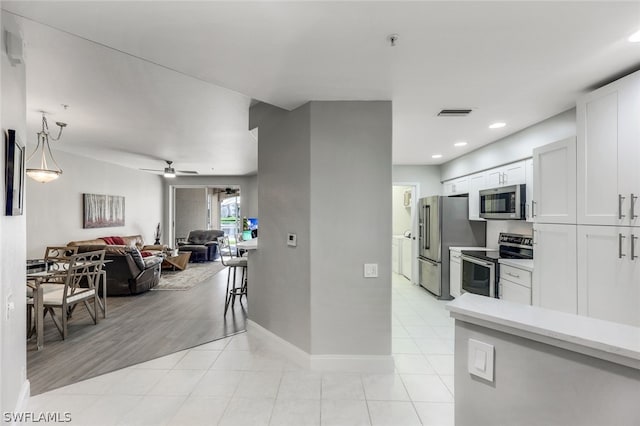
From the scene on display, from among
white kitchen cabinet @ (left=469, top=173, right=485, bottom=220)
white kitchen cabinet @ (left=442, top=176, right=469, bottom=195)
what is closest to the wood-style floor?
white kitchen cabinet @ (left=469, top=173, right=485, bottom=220)

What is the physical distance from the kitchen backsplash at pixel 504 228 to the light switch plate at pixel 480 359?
3.65m

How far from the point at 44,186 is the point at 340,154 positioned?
606cm

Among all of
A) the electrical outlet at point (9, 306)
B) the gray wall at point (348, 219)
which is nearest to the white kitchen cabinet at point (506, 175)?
the gray wall at point (348, 219)

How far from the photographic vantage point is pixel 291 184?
304cm

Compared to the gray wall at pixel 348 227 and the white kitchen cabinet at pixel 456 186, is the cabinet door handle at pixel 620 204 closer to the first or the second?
the gray wall at pixel 348 227

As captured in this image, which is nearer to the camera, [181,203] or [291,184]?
[291,184]

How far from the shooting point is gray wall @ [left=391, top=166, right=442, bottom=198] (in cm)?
628

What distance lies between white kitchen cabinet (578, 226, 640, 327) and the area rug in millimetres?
5993

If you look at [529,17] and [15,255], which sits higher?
[529,17]

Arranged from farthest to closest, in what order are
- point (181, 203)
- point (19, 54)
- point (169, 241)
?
point (181, 203), point (169, 241), point (19, 54)

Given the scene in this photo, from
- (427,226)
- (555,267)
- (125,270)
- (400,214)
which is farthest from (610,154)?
(125,270)

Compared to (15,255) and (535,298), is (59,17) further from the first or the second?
(535,298)

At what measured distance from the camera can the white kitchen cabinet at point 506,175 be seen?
3875mm

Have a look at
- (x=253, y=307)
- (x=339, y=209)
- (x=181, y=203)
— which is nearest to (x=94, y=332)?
(x=253, y=307)
